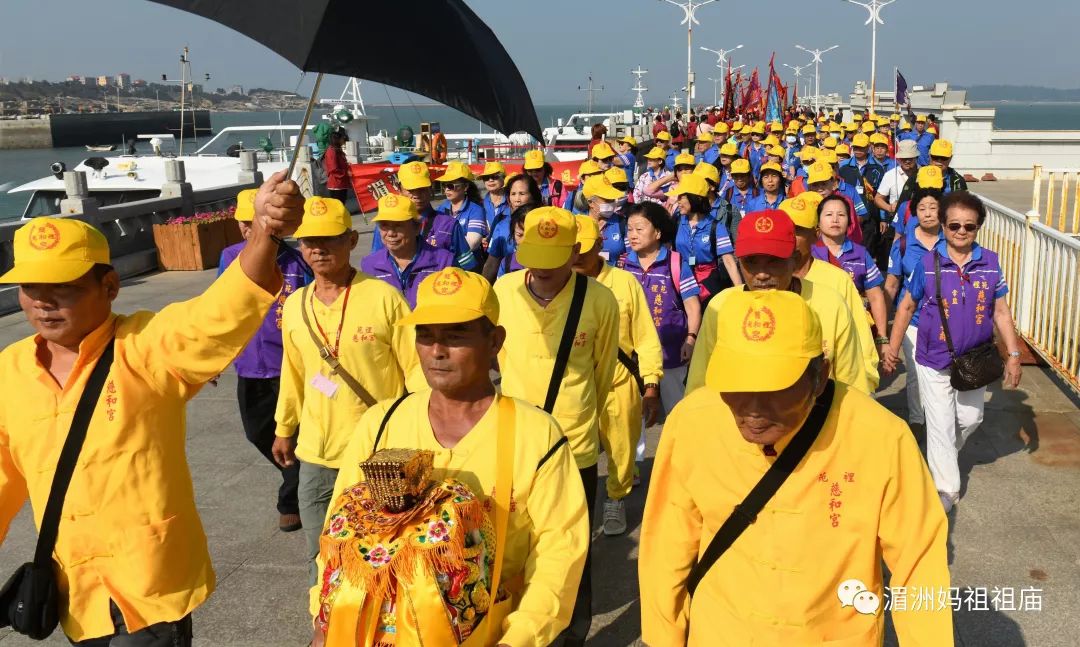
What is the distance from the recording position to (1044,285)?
8.95 meters

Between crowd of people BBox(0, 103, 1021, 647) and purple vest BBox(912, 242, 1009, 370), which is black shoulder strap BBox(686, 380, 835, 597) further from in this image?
purple vest BBox(912, 242, 1009, 370)

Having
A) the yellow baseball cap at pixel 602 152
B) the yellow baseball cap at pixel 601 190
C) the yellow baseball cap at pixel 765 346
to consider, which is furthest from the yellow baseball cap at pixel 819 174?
the yellow baseball cap at pixel 765 346

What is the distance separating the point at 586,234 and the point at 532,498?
10.2ft

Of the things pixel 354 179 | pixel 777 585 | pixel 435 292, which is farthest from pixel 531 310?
pixel 354 179

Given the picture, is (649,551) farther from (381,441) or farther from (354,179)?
(354,179)

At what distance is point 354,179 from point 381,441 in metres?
21.2

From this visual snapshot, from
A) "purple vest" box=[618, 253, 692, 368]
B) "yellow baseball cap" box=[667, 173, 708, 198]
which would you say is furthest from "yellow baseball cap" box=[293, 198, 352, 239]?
"yellow baseball cap" box=[667, 173, 708, 198]

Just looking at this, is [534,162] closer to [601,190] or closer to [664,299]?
[601,190]

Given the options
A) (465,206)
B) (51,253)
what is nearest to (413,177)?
(465,206)

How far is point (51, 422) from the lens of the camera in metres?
2.98

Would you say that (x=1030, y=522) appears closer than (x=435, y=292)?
Result: No

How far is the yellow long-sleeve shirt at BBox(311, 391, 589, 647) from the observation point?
258 centimetres

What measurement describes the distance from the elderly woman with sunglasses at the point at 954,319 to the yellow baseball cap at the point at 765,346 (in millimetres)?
3833

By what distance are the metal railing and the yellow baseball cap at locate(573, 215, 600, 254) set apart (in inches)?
256
